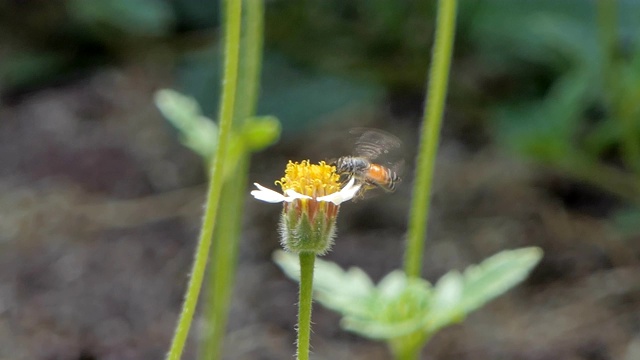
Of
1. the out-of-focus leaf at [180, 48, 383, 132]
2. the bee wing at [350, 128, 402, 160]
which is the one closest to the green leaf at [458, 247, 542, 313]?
the bee wing at [350, 128, 402, 160]

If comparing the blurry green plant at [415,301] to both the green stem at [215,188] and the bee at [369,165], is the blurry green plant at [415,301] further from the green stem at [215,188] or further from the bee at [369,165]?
the green stem at [215,188]

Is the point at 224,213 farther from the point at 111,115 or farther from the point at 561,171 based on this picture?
the point at 111,115

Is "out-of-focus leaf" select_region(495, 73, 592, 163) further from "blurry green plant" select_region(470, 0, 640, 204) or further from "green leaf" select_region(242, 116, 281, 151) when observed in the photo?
"green leaf" select_region(242, 116, 281, 151)

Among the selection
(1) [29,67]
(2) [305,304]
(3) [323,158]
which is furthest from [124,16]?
Answer: (2) [305,304]

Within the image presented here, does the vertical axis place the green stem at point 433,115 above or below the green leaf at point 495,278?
above

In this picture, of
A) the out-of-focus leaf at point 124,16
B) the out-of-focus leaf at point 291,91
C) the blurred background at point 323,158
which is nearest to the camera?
the blurred background at point 323,158

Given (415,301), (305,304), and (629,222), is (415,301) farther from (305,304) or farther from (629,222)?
(629,222)

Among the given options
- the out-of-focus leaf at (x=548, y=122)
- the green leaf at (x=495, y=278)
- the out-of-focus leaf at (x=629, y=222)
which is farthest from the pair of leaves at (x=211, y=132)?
the out-of-focus leaf at (x=629, y=222)

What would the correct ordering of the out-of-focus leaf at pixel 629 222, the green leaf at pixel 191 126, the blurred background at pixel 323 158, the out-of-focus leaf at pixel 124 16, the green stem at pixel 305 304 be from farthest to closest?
the out-of-focus leaf at pixel 124 16, the out-of-focus leaf at pixel 629 222, the blurred background at pixel 323 158, the green leaf at pixel 191 126, the green stem at pixel 305 304
